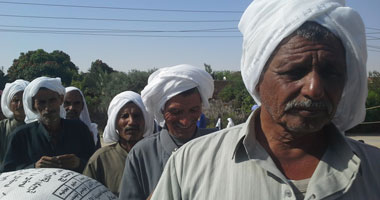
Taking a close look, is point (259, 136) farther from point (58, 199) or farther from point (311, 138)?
point (58, 199)

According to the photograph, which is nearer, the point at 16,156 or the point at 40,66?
the point at 16,156

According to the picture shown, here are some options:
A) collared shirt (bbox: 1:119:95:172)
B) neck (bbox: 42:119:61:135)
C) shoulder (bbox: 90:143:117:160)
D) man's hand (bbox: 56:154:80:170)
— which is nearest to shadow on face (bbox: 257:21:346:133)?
shoulder (bbox: 90:143:117:160)

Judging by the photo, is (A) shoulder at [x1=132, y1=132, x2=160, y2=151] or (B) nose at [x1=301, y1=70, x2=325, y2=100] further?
(A) shoulder at [x1=132, y1=132, x2=160, y2=151]

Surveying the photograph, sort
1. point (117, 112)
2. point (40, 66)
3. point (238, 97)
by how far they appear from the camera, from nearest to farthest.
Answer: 1. point (117, 112)
2. point (238, 97)
3. point (40, 66)

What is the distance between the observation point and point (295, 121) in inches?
60.5

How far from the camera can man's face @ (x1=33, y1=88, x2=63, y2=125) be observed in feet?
12.4

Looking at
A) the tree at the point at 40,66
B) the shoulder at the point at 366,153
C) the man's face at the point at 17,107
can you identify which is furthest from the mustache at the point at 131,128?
the tree at the point at 40,66

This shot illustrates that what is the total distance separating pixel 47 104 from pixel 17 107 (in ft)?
4.98

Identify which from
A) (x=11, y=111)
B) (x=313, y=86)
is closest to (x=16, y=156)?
(x=11, y=111)

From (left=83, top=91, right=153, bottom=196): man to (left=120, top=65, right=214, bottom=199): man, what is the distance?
22 cm

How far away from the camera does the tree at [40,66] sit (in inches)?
1686

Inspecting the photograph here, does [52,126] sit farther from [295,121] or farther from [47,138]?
[295,121]

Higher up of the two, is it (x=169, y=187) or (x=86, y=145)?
(x=169, y=187)

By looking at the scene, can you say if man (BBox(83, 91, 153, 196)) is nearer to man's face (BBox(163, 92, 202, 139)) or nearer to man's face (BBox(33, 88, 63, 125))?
man's face (BBox(163, 92, 202, 139))
